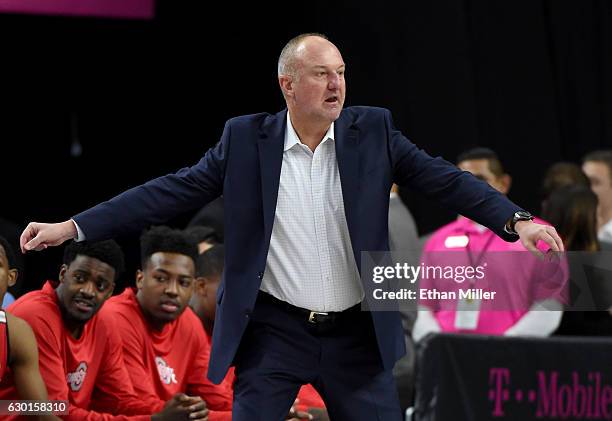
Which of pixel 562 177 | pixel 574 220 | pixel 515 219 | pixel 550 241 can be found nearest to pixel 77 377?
pixel 515 219

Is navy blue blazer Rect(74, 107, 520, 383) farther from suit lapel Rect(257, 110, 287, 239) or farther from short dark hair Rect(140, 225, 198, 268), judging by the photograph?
short dark hair Rect(140, 225, 198, 268)

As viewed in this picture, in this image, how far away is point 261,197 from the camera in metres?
3.83

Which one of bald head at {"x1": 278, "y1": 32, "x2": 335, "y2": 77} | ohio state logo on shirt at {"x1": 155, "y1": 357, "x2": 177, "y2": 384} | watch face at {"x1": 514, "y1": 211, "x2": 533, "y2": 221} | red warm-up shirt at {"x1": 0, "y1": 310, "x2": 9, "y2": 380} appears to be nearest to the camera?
watch face at {"x1": 514, "y1": 211, "x2": 533, "y2": 221}

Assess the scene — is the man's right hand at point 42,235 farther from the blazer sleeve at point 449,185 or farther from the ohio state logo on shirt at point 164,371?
the ohio state logo on shirt at point 164,371

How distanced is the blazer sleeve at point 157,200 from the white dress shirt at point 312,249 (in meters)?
0.23

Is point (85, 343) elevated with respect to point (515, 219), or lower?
lower

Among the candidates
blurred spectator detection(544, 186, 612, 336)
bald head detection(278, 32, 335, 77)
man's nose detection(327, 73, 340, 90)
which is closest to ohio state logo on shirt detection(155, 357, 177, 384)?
bald head detection(278, 32, 335, 77)

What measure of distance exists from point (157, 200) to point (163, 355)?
56.5 inches

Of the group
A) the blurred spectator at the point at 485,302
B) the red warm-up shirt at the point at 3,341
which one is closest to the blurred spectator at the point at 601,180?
the blurred spectator at the point at 485,302

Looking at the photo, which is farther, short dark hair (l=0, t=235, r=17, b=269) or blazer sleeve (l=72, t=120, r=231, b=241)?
short dark hair (l=0, t=235, r=17, b=269)

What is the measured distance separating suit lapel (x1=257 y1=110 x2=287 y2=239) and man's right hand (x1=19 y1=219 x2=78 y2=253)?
0.63 metres

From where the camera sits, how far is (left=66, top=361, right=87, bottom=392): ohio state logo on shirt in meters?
4.59

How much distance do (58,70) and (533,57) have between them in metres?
3.42

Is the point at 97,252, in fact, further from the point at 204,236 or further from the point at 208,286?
the point at 204,236
